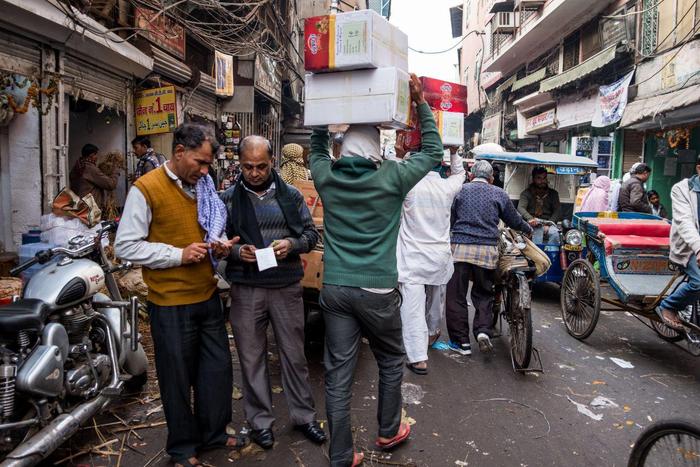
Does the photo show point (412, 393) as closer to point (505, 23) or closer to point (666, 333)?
point (666, 333)

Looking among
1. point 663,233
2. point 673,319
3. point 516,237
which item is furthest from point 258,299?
point 663,233

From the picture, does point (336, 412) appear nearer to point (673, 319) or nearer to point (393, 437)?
point (393, 437)

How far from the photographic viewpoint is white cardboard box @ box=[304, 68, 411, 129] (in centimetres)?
303

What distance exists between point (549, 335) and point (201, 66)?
33.3 feet

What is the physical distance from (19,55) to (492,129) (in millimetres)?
28308

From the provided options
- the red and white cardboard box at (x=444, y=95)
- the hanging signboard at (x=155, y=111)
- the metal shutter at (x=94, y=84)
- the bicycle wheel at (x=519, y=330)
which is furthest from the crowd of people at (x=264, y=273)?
the hanging signboard at (x=155, y=111)

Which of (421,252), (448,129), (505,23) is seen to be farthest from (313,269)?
(505,23)

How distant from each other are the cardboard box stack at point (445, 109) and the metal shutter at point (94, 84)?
16.0 ft

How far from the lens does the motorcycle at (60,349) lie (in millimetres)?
2701

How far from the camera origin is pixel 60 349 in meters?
3.00

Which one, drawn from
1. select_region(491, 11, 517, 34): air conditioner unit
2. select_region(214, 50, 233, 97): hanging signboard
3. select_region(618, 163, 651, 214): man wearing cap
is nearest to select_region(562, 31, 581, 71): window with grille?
select_region(491, 11, 517, 34): air conditioner unit

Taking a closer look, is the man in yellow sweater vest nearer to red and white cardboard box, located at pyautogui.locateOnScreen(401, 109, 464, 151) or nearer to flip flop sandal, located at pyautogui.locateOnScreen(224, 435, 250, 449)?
flip flop sandal, located at pyautogui.locateOnScreen(224, 435, 250, 449)

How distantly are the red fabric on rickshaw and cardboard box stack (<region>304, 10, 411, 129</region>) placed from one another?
388 cm

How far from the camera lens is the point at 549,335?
20.4 feet
